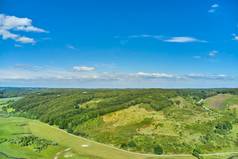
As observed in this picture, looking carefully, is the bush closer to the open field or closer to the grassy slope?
the open field

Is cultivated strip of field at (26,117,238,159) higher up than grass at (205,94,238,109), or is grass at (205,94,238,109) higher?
grass at (205,94,238,109)

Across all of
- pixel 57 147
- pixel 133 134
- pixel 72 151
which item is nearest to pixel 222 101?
pixel 133 134

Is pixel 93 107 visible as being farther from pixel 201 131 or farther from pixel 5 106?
pixel 5 106

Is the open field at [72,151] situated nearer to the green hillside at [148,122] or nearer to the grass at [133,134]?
the grass at [133,134]

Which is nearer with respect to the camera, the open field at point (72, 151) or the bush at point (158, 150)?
the open field at point (72, 151)

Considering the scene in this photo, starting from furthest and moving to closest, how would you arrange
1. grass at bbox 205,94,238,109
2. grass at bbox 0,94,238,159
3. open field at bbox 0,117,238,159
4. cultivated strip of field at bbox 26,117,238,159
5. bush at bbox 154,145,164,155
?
grass at bbox 205,94,238,109, bush at bbox 154,145,164,155, grass at bbox 0,94,238,159, cultivated strip of field at bbox 26,117,238,159, open field at bbox 0,117,238,159

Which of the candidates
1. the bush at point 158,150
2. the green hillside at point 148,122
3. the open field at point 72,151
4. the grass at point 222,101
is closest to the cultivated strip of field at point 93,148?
the open field at point 72,151

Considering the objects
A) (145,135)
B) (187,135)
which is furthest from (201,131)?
(145,135)

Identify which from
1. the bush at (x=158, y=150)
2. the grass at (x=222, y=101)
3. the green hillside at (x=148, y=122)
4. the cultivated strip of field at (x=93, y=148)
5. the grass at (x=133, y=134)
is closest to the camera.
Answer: the cultivated strip of field at (x=93, y=148)

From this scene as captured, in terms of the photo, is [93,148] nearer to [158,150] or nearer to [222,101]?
[158,150]

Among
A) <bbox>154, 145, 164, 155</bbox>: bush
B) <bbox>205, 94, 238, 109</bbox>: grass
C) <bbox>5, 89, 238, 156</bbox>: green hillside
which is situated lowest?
<bbox>154, 145, 164, 155</bbox>: bush

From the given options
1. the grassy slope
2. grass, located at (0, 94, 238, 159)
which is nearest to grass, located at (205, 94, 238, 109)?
grass, located at (0, 94, 238, 159)
